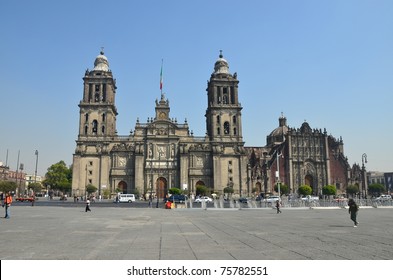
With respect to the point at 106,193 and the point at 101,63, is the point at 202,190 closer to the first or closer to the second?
the point at 106,193

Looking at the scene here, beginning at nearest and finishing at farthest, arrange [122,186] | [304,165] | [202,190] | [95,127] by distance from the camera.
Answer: [202,190] < [122,186] < [95,127] < [304,165]

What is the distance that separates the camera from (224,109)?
7481 cm

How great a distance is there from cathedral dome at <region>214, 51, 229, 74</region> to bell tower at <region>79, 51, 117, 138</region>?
917 inches

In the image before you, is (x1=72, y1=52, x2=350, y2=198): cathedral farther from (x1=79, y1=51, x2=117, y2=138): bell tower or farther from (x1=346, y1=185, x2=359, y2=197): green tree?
(x1=346, y1=185, x2=359, y2=197): green tree

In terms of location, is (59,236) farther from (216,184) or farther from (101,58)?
(101,58)

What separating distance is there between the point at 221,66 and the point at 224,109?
10.9m

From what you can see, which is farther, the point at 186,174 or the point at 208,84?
the point at 208,84

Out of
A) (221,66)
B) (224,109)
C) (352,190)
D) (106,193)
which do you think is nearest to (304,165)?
(352,190)

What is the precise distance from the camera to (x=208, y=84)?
80312 millimetres

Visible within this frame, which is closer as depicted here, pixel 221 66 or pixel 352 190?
pixel 221 66

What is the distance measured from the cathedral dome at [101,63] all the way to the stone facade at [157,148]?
0.21 meters

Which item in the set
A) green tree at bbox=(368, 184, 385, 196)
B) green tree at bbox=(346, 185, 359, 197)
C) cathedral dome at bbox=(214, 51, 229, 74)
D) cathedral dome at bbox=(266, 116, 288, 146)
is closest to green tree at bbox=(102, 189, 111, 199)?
cathedral dome at bbox=(214, 51, 229, 74)
